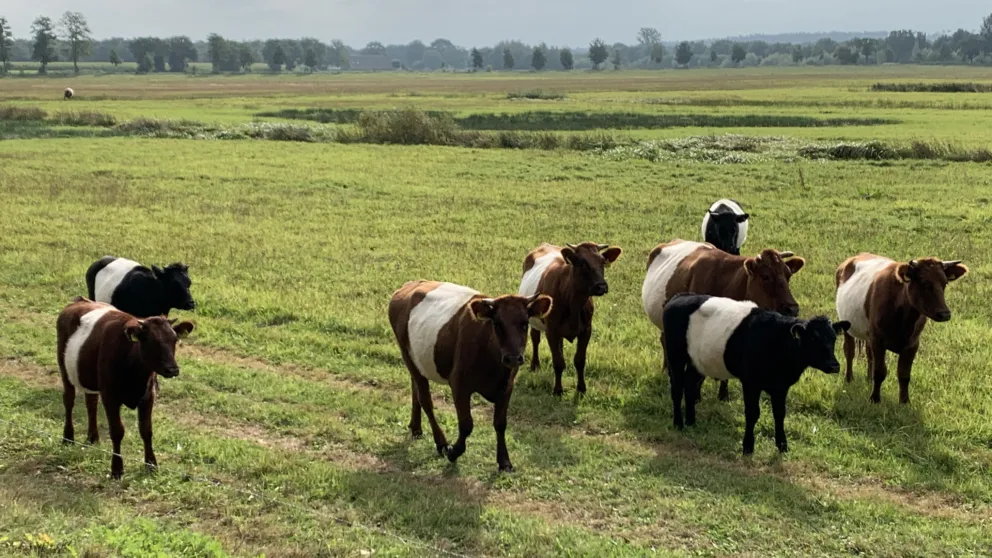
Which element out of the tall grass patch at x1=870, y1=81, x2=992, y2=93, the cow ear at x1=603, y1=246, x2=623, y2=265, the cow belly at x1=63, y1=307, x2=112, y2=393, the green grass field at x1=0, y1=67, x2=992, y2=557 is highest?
the tall grass patch at x1=870, y1=81, x2=992, y2=93

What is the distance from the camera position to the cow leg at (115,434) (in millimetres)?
7461

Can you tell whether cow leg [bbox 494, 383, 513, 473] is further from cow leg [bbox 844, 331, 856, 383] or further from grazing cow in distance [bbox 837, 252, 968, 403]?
cow leg [bbox 844, 331, 856, 383]

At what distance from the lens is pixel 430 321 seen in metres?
8.01

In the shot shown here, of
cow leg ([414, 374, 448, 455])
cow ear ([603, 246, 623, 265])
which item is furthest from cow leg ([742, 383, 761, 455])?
cow leg ([414, 374, 448, 455])

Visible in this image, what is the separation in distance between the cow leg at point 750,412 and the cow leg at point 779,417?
17 centimetres

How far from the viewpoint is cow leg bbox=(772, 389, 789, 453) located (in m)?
8.07

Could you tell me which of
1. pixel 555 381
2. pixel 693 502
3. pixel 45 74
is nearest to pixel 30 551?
pixel 693 502

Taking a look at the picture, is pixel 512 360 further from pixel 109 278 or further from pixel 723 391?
pixel 109 278

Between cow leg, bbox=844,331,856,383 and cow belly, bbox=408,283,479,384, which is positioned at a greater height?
cow belly, bbox=408,283,479,384

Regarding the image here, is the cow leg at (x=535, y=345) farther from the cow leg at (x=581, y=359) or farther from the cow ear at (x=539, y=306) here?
the cow ear at (x=539, y=306)

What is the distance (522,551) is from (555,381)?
3883mm

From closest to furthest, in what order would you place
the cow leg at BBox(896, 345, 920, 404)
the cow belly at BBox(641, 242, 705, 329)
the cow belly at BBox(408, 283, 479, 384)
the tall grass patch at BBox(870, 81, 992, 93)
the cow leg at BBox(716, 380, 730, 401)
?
the cow belly at BBox(408, 283, 479, 384) → the cow leg at BBox(896, 345, 920, 404) → the cow leg at BBox(716, 380, 730, 401) → the cow belly at BBox(641, 242, 705, 329) → the tall grass patch at BBox(870, 81, 992, 93)

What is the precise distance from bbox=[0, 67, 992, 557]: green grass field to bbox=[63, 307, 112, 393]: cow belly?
74 centimetres

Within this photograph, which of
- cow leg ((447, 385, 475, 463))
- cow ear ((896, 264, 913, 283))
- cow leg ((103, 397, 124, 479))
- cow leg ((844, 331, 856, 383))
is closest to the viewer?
cow leg ((103, 397, 124, 479))
